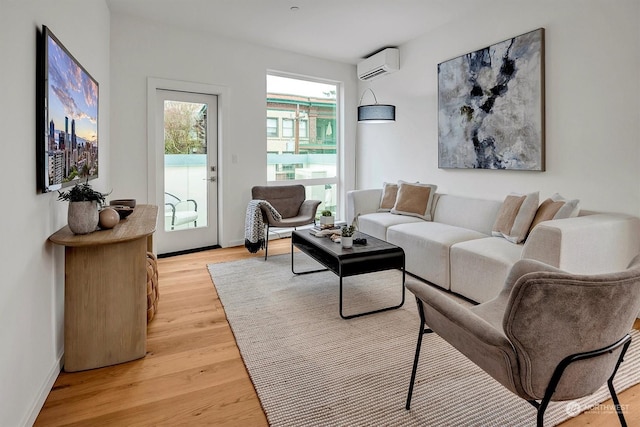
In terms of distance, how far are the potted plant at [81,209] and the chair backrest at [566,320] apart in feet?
6.64

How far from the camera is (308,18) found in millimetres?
4020

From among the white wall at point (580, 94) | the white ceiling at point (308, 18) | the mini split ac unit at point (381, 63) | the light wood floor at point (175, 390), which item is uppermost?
the white ceiling at point (308, 18)

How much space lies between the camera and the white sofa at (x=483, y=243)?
237 cm

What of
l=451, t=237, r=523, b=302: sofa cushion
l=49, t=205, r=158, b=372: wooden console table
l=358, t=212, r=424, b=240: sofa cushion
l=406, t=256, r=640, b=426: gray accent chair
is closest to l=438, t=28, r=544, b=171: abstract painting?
l=358, t=212, r=424, b=240: sofa cushion

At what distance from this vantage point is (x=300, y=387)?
1849 mm

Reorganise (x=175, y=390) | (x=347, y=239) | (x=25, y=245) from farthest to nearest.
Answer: (x=347, y=239)
(x=175, y=390)
(x=25, y=245)

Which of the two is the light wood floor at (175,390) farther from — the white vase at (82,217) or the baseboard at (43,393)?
the white vase at (82,217)

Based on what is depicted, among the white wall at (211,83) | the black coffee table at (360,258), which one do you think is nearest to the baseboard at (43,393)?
the black coffee table at (360,258)

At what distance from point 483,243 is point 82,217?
276cm

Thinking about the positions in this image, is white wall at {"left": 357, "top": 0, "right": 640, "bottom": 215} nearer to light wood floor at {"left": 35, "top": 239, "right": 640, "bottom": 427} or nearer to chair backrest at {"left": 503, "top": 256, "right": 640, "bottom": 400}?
light wood floor at {"left": 35, "top": 239, "right": 640, "bottom": 427}

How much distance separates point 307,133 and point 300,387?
426cm

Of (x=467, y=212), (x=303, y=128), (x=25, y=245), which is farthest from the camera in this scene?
→ (x=303, y=128)

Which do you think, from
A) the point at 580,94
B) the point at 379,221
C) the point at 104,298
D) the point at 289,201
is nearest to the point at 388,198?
the point at 379,221

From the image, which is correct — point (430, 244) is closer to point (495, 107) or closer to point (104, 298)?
point (495, 107)
